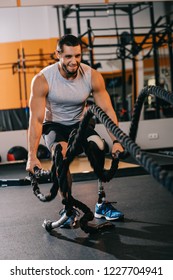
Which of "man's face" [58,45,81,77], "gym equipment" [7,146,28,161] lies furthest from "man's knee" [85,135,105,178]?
"gym equipment" [7,146,28,161]

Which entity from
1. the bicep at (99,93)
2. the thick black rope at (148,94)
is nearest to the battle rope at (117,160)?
the thick black rope at (148,94)

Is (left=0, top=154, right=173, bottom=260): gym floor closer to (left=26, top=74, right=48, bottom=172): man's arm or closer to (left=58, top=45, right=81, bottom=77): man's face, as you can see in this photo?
(left=26, top=74, right=48, bottom=172): man's arm

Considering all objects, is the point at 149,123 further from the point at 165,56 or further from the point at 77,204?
the point at 77,204

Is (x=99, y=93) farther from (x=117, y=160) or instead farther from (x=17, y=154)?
(x=17, y=154)

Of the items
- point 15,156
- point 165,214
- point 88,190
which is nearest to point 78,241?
point 165,214

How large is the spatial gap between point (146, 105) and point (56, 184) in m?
5.08

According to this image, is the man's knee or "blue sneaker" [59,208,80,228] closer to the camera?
the man's knee

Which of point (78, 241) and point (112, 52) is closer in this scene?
point (78, 241)

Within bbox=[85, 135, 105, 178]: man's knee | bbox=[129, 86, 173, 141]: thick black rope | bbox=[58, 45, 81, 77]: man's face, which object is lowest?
bbox=[85, 135, 105, 178]: man's knee

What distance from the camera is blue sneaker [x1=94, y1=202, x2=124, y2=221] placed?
10.3 ft

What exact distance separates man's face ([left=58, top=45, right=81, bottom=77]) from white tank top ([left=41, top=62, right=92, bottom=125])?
145mm

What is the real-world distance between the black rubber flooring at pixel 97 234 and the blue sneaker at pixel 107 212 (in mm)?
61

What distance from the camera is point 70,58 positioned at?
9.26 ft

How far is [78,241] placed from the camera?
269 centimetres
